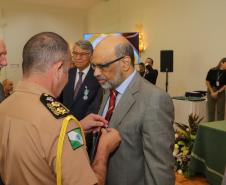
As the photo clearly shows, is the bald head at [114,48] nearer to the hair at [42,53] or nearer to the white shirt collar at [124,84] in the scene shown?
the white shirt collar at [124,84]

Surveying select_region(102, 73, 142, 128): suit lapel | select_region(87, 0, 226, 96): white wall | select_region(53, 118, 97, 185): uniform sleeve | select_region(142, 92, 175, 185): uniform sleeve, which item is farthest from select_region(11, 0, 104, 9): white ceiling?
select_region(53, 118, 97, 185): uniform sleeve

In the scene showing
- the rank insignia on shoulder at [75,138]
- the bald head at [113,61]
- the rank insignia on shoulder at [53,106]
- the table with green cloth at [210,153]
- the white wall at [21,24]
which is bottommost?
the table with green cloth at [210,153]

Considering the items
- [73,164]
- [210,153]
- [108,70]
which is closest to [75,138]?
[73,164]

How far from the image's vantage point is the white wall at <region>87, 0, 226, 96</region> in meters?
6.61

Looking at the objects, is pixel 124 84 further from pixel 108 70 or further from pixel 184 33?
pixel 184 33

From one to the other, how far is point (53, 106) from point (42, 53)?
208mm

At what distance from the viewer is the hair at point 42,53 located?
1.05 metres

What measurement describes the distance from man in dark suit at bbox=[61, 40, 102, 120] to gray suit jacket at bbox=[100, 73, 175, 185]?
1.15 meters

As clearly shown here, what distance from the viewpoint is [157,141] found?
141 cm

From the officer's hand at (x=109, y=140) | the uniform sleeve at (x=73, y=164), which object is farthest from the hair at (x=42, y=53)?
the officer's hand at (x=109, y=140)

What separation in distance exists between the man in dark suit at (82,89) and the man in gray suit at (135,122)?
1.11 metres

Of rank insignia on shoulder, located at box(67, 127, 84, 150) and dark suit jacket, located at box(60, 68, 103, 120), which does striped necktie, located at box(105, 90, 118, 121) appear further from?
dark suit jacket, located at box(60, 68, 103, 120)

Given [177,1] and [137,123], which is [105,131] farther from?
[177,1]

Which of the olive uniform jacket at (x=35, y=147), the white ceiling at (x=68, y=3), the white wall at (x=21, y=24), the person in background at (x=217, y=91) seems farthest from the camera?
the white ceiling at (x=68, y=3)
